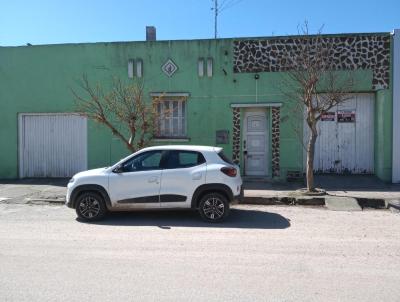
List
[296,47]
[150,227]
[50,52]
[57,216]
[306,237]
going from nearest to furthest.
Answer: [306,237]
[150,227]
[57,216]
[296,47]
[50,52]

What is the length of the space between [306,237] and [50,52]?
11.9 metres

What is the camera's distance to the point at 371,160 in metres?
14.6

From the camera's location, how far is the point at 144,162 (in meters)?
9.32

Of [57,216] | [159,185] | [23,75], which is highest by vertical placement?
[23,75]

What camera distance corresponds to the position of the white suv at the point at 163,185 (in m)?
8.99

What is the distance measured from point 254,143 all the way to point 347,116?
10.3 ft

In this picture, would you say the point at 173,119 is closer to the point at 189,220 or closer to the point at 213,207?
the point at 189,220

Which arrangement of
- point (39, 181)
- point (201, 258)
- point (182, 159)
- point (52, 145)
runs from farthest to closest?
1. point (52, 145)
2. point (39, 181)
3. point (182, 159)
4. point (201, 258)

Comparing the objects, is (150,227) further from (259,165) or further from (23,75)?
(23,75)

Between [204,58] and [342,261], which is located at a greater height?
[204,58]

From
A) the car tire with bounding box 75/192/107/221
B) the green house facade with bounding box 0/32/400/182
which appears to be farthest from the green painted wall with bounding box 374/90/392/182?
the car tire with bounding box 75/192/107/221

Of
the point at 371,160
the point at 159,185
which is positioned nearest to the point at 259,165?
the point at 371,160

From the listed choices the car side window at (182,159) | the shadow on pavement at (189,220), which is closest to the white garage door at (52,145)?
the shadow on pavement at (189,220)

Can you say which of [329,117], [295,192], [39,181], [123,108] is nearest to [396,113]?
[329,117]
